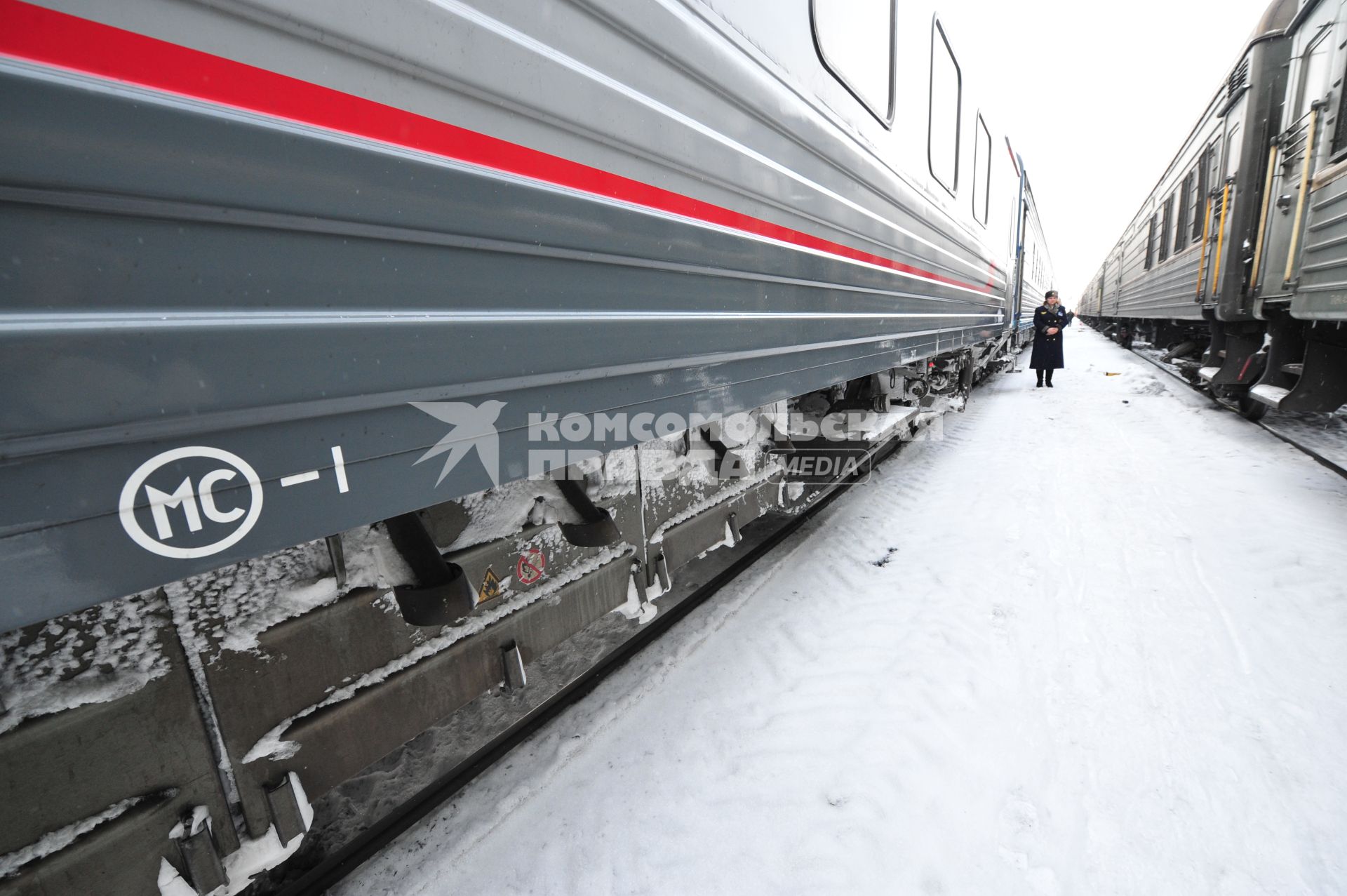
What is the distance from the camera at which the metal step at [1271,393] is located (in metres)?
4.71

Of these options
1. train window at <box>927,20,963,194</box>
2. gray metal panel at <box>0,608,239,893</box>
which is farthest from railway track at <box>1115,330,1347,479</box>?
gray metal panel at <box>0,608,239,893</box>

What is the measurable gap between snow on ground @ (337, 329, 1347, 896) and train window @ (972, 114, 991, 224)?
2.88 meters

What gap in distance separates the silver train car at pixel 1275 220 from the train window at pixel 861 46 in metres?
A: 3.10

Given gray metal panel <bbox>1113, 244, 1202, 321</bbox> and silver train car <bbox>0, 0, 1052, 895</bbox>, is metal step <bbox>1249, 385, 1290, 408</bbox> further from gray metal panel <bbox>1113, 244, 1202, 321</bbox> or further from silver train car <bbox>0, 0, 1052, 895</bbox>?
silver train car <bbox>0, 0, 1052, 895</bbox>

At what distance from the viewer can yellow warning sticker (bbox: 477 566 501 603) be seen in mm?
1601

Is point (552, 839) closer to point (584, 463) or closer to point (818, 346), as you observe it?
point (584, 463)

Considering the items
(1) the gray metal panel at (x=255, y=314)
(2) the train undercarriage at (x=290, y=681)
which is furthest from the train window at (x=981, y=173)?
(1) the gray metal panel at (x=255, y=314)

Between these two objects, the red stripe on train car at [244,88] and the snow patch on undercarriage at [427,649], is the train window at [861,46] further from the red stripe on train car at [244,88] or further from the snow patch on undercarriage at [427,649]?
the snow patch on undercarriage at [427,649]

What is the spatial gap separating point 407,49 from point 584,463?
1131 millimetres

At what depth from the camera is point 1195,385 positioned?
Result: 8156mm

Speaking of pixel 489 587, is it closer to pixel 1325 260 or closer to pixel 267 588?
pixel 267 588

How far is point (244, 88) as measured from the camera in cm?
72

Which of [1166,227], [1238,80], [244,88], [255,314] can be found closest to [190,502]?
[255,314]

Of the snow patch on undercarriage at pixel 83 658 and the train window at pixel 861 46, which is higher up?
the train window at pixel 861 46
